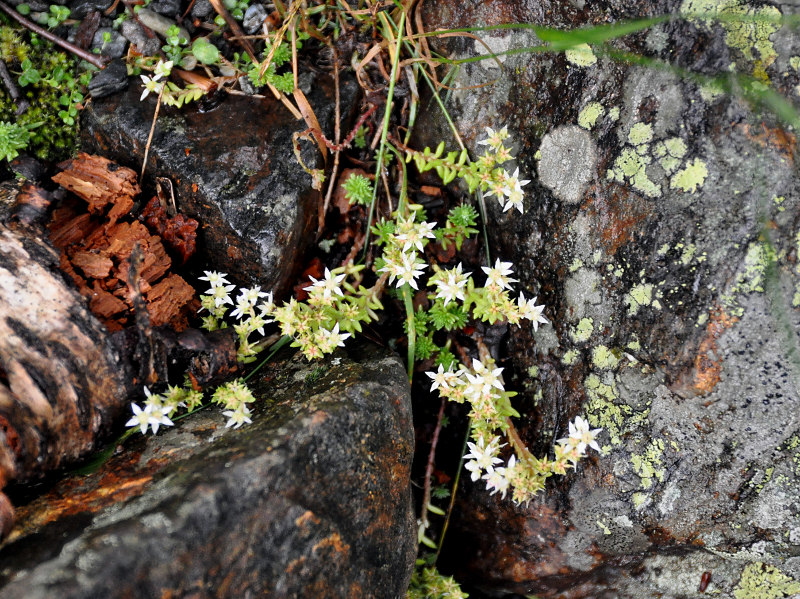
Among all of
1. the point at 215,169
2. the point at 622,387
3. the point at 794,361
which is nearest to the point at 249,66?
the point at 215,169

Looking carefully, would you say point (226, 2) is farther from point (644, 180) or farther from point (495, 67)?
point (644, 180)

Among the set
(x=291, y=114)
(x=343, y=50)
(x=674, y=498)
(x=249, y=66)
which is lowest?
(x=674, y=498)

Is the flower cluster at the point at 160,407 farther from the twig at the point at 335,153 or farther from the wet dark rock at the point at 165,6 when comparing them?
the wet dark rock at the point at 165,6

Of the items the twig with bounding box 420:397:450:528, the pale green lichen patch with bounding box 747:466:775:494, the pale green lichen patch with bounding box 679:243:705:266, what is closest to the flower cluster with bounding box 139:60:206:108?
the twig with bounding box 420:397:450:528

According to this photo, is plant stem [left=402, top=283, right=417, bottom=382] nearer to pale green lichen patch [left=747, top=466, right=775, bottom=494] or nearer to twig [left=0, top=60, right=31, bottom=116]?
pale green lichen patch [left=747, top=466, right=775, bottom=494]

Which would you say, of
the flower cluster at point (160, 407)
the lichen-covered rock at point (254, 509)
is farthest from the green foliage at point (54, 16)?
the lichen-covered rock at point (254, 509)
